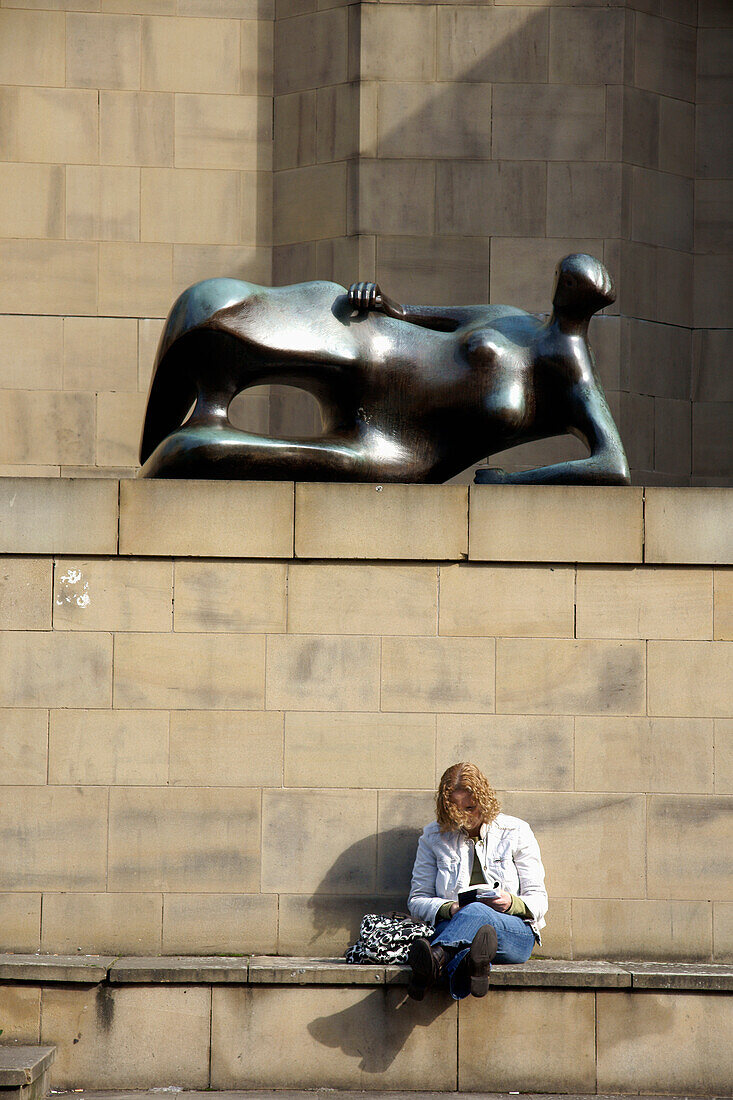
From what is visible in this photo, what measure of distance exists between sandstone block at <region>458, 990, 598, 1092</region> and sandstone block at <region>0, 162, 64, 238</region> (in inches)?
305

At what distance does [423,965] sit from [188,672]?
6.89ft

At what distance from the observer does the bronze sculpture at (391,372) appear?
8.00m

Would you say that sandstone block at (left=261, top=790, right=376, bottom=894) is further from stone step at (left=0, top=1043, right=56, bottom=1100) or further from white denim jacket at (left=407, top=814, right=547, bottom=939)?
stone step at (left=0, top=1043, right=56, bottom=1100)

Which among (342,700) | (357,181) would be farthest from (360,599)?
(357,181)

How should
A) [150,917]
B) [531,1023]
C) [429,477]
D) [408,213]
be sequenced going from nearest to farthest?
[531,1023]
[150,917]
[429,477]
[408,213]

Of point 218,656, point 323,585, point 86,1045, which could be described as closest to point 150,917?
point 86,1045

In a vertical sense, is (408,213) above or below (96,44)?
below

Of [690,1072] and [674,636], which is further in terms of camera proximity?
[674,636]

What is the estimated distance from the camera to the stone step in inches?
249

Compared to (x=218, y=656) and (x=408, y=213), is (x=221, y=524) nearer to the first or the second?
(x=218, y=656)

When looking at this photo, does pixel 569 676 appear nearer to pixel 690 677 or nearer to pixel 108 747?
pixel 690 677

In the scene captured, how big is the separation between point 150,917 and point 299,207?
22.1 feet

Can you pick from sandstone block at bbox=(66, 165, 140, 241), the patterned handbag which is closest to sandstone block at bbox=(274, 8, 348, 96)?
sandstone block at bbox=(66, 165, 140, 241)

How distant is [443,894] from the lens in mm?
7059
